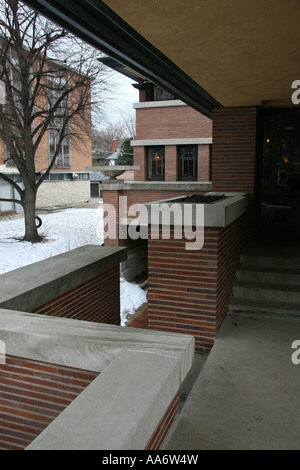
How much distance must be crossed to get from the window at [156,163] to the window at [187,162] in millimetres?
900

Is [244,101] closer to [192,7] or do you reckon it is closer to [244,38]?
[244,38]

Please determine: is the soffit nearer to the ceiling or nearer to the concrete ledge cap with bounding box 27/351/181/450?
the ceiling

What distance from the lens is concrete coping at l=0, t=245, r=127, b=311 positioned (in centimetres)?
392

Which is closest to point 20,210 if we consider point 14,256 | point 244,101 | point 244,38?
point 14,256

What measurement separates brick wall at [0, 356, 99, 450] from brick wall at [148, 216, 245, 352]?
2.46 meters

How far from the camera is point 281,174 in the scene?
8.16m

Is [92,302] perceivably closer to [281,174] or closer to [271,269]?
[271,269]

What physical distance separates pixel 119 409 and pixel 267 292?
4194mm

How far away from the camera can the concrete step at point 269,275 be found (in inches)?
235

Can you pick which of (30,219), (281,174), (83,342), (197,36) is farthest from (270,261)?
(30,219)

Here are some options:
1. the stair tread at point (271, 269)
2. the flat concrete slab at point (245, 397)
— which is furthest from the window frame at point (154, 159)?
the flat concrete slab at point (245, 397)

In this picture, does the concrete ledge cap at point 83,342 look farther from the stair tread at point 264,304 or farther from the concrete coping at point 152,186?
the concrete coping at point 152,186

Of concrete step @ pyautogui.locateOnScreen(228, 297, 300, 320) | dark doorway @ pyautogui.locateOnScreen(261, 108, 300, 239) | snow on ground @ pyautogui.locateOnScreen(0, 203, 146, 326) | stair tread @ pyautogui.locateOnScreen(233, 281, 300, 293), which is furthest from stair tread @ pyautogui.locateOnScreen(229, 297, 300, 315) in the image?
snow on ground @ pyautogui.locateOnScreen(0, 203, 146, 326)
